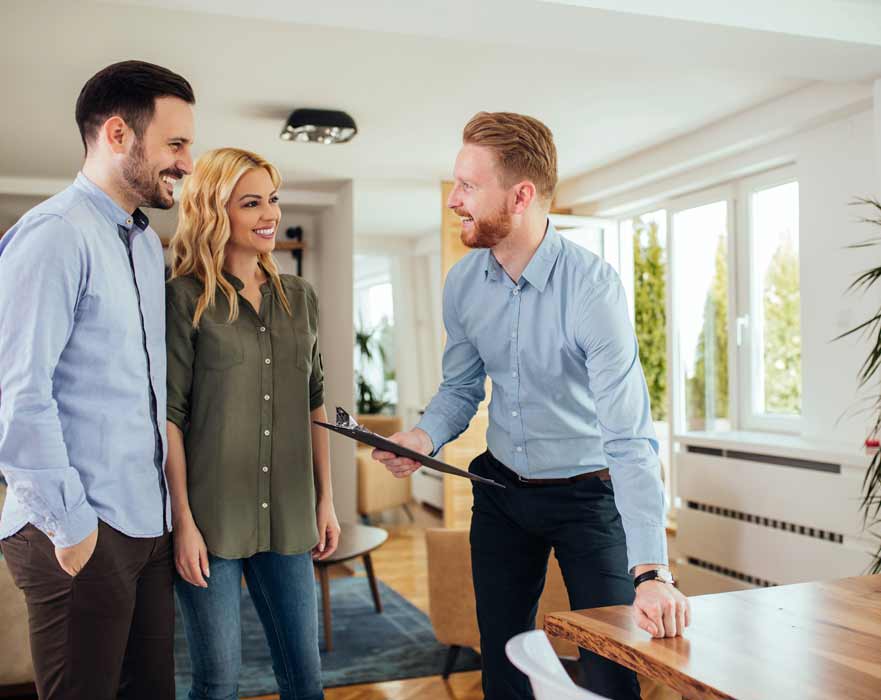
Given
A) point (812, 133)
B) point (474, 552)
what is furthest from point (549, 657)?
point (812, 133)

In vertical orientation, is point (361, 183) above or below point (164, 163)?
above

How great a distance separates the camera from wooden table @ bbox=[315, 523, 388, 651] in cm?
420

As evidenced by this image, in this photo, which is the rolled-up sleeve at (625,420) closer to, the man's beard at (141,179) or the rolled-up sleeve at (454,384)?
the rolled-up sleeve at (454,384)

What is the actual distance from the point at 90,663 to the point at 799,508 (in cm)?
321

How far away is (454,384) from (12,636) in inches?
85.2

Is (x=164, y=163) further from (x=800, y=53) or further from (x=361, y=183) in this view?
(x=361, y=183)

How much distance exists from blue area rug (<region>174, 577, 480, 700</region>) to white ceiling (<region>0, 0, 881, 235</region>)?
2487 millimetres

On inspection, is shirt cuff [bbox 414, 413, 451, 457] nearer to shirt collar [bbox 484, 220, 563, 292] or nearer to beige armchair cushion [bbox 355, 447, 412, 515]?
shirt collar [bbox 484, 220, 563, 292]

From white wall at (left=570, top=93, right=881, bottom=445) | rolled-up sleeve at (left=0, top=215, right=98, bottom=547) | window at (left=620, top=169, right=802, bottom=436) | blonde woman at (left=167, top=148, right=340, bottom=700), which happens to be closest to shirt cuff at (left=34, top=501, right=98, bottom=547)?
rolled-up sleeve at (left=0, top=215, right=98, bottom=547)

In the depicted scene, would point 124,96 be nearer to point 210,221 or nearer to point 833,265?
point 210,221

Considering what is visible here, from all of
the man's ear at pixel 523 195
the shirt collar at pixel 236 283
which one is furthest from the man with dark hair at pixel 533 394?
the shirt collar at pixel 236 283

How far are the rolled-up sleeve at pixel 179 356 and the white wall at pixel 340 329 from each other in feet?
15.1

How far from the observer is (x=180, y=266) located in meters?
1.87

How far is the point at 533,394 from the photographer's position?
6.22ft
